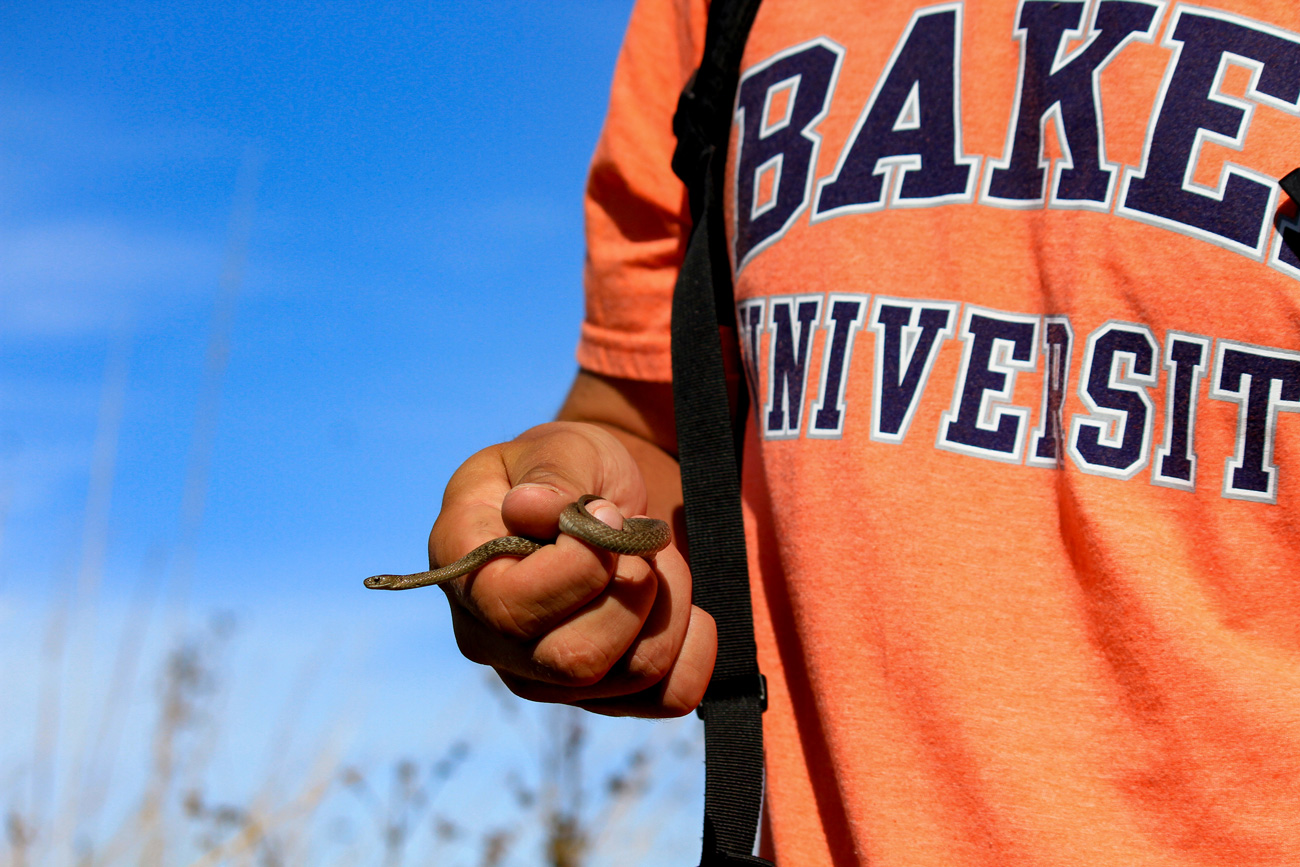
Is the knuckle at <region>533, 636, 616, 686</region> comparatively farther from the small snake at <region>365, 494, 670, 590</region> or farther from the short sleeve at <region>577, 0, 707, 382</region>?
the short sleeve at <region>577, 0, 707, 382</region>

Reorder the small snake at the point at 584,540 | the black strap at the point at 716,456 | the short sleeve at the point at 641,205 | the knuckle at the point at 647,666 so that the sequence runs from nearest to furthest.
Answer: the small snake at the point at 584,540 < the knuckle at the point at 647,666 < the black strap at the point at 716,456 < the short sleeve at the point at 641,205

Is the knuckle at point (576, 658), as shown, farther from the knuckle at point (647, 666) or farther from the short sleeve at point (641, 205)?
the short sleeve at point (641, 205)

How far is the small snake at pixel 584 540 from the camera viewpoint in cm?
167

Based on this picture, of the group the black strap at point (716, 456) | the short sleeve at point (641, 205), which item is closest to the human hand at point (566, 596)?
the black strap at point (716, 456)

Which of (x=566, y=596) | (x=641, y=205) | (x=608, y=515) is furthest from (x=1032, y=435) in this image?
(x=641, y=205)

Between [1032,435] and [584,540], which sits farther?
[1032,435]

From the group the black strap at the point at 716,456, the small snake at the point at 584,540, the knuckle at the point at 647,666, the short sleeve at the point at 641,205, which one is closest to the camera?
the small snake at the point at 584,540

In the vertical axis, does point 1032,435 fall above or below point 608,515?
above

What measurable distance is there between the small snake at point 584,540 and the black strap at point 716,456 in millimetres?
225

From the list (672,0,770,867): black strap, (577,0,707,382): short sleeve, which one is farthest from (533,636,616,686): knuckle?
(577,0,707,382): short sleeve

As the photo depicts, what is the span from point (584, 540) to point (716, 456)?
574 mm

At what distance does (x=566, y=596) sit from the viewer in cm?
171

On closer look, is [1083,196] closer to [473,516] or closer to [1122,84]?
[1122,84]

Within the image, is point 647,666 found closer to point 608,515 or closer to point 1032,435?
point 608,515
